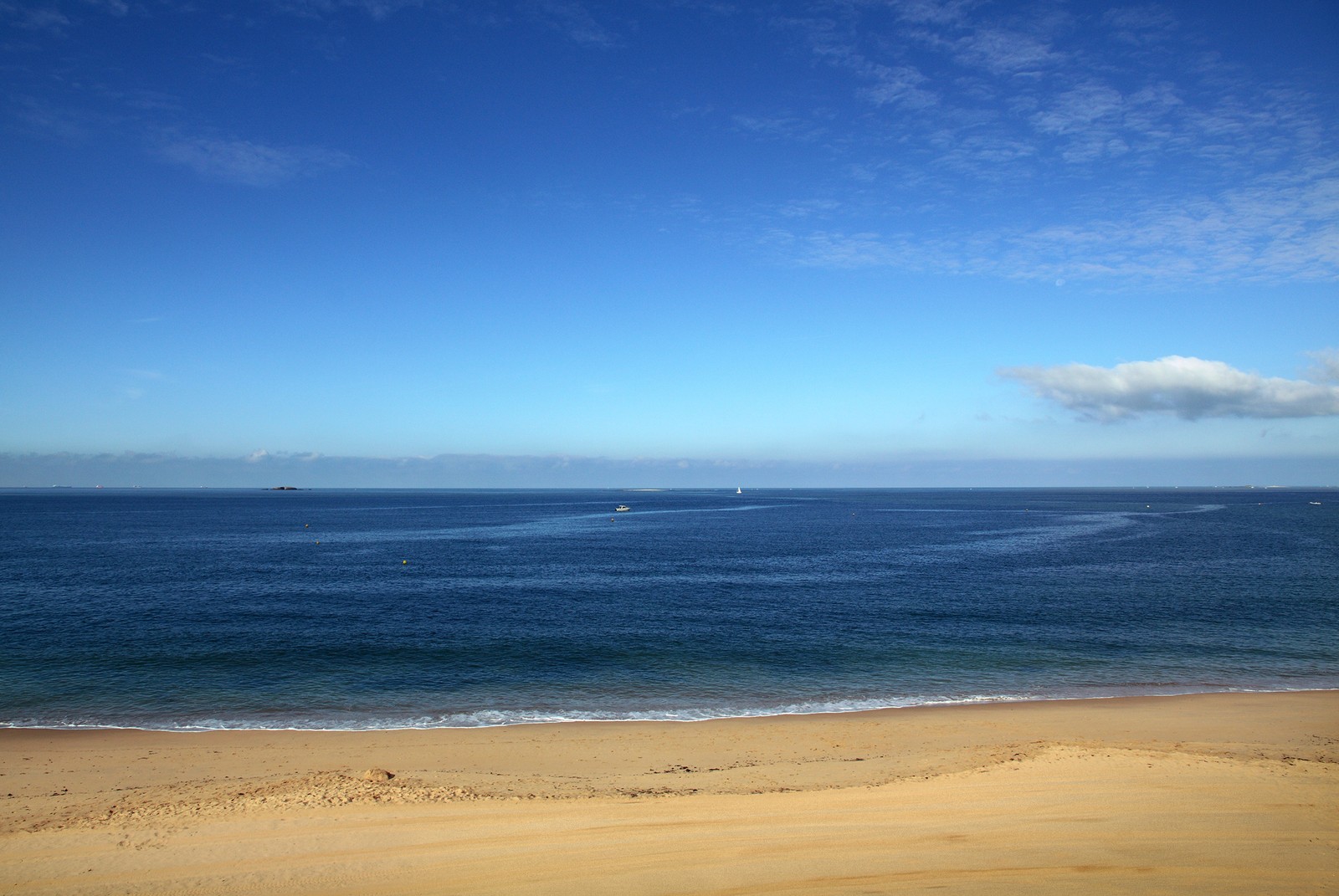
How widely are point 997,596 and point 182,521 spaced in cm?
14918

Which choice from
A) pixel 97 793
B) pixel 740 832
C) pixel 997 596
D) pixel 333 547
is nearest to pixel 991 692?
pixel 740 832

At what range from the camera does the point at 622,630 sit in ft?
133

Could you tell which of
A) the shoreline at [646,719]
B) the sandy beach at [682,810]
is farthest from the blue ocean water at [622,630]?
the sandy beach at [682,810]

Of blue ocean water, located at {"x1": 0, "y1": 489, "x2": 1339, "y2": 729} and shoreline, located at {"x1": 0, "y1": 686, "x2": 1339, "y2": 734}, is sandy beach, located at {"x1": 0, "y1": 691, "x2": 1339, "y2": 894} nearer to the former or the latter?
shoreline, located at {"x1": 0, "y1": 686, "x2": 1339, "y2": 734}

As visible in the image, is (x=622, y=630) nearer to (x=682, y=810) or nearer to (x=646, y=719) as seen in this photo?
(x=646, y=719)

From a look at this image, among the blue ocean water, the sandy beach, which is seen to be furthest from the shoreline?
the sandy beach

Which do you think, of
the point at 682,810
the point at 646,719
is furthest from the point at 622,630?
the point at 682,810

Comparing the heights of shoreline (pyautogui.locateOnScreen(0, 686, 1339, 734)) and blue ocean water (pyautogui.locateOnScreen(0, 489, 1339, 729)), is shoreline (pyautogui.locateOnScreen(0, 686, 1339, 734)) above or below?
above

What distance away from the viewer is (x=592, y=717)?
25.8m

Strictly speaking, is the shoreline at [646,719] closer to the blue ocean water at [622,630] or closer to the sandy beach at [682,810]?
the blue ocean water at [622,630]

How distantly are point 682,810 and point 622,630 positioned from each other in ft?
81.5

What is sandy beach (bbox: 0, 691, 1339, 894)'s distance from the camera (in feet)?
42.1

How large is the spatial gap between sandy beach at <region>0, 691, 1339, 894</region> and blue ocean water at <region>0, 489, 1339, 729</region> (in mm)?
4253

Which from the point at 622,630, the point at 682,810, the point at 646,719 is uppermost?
the point at 682,810
